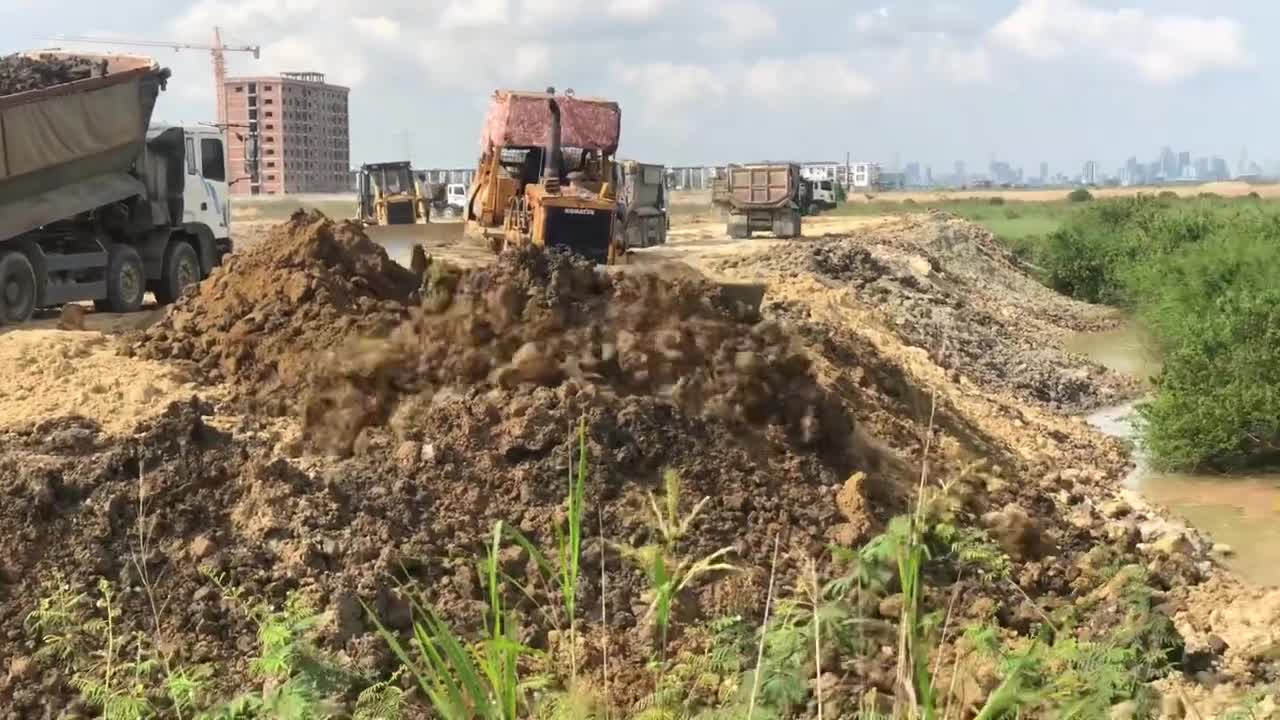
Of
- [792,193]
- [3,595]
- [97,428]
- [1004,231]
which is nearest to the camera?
[3,595]

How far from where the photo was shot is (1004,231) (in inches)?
1731

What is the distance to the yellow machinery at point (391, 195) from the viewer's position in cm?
3006

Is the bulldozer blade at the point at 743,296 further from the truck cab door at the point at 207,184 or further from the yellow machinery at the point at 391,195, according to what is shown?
the yellow machinery at the point at 391,195

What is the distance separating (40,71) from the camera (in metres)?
14.7

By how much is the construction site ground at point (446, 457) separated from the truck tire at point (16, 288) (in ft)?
12.9

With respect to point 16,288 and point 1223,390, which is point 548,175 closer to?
point 16,288

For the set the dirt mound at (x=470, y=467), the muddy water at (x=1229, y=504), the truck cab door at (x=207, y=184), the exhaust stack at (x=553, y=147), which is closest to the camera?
the dirt mound at (x=470, y=467)

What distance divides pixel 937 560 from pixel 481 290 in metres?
3.37

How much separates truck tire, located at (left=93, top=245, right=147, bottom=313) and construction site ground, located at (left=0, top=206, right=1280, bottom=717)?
5.22m

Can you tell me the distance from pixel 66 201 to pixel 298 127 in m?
59.8

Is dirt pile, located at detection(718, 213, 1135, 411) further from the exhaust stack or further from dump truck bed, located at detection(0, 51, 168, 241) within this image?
dump truck bed, located at detection(0, 51, 168, 241)

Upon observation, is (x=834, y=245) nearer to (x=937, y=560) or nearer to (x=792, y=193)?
(x=792, y=193)

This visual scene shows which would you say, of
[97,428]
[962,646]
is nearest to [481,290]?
[97,428]

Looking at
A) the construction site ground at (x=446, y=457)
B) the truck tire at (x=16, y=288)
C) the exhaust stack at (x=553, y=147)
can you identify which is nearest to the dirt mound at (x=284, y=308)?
the construction site ground at (x=446, y=457)
